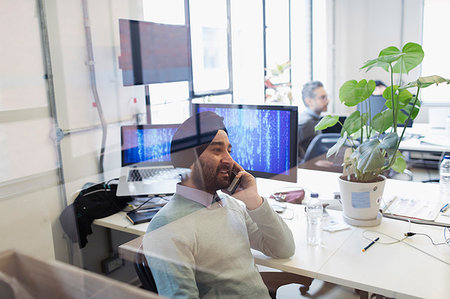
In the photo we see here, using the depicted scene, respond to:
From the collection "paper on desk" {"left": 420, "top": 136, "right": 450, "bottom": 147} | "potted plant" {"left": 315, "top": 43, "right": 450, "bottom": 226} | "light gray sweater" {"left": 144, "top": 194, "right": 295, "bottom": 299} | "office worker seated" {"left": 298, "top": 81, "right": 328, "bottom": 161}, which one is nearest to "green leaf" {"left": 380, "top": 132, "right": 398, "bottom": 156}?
"potted plant" {"left": 315, "top": 43, "right": 450, "bottom": 226}

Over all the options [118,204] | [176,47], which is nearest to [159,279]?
[118,204]

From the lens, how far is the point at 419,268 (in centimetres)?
132

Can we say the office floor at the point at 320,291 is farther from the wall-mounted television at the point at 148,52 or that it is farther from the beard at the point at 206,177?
the wall-mounted television at the point at 148,52

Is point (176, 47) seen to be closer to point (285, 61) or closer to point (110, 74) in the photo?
point (110, 74)

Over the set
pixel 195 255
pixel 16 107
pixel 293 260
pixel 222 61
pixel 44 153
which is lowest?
pixel 293 260

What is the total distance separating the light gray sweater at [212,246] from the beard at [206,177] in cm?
6

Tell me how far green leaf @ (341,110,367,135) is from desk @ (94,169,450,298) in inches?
14.2

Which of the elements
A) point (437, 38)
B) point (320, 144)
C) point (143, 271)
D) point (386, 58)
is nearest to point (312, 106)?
point (320, 144)

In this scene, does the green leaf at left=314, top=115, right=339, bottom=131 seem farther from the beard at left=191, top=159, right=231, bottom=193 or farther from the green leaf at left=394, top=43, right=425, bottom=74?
the beard at left=191, top=159, right=231, bottom=193

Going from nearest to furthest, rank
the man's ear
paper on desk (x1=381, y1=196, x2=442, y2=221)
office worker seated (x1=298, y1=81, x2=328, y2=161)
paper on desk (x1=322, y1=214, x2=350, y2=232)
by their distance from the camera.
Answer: paper on desk (x1=322, y1=214, x2=350, y2=232)
paper on desk (x1=381, y1=196, x2=442, y2=221)
office worker seated (x1=298, y1=81, x2=328, y2=161)
the man's ear

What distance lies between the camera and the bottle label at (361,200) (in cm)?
165

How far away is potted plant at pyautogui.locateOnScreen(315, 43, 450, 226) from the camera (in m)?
1.60

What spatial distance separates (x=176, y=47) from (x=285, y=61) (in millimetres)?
2080

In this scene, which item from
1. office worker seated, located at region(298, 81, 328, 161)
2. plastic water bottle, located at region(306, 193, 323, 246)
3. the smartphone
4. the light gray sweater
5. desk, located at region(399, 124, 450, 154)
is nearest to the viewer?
the light gray sweater
